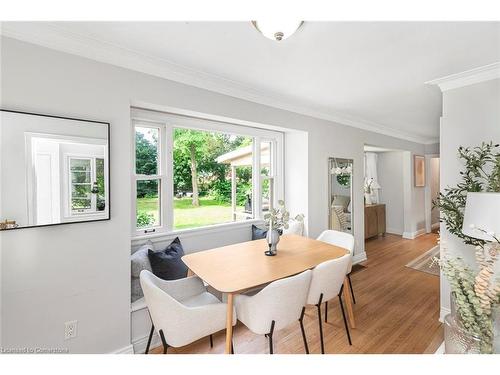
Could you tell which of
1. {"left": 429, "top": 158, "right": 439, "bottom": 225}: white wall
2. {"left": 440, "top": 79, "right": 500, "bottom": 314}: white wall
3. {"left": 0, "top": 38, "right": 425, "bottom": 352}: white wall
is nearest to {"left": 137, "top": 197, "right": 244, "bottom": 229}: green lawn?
{"left": 0, "top": 38, "right": 425, "bottom": 352}: white wall

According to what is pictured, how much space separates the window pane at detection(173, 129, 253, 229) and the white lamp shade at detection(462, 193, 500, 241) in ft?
7.76

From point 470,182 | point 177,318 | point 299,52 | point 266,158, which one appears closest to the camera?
point 177,318

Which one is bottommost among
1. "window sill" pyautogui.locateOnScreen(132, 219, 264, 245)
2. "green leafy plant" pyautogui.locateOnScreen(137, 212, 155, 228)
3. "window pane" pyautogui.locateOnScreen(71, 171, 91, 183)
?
"window sill" pyautogui.locateOnScreen(132, 219, 264, 245)

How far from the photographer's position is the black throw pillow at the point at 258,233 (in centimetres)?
309

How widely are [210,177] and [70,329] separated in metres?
1.89

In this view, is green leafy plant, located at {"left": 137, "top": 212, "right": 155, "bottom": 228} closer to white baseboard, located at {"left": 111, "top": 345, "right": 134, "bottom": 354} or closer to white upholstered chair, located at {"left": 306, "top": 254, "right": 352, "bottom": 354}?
white baseboard, located at {"left": 111, "top": 345, "right": 134, "bottom": 354}

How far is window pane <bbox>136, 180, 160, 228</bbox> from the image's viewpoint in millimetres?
2398

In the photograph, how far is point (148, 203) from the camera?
2453 millimetres

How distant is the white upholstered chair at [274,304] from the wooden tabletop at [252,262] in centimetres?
10

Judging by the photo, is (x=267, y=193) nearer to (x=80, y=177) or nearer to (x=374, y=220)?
(x=80, y=177)

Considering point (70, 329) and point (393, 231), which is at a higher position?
point (70, 329)

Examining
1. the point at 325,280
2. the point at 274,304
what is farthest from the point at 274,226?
the point at 274,304

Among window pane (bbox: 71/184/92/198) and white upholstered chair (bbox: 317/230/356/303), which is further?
white upholstered chair (bbox: 317/230/356/303)
